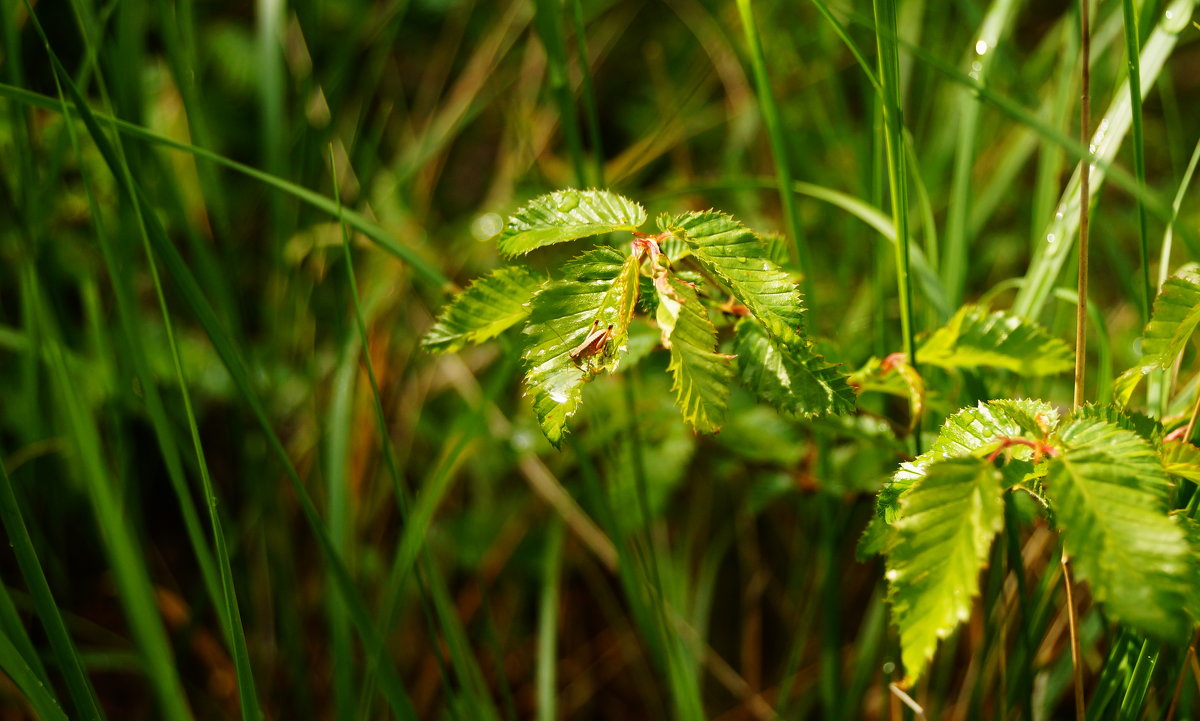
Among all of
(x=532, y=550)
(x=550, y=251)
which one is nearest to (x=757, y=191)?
(x=550, y=251)

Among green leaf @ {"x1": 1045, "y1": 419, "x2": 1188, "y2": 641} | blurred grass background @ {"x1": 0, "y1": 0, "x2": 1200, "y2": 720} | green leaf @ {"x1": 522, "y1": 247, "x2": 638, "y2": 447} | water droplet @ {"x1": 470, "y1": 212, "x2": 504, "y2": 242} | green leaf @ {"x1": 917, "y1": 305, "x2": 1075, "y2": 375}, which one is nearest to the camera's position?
green leaf @ {"x1": 1045, "y1": 419, "x2": 1188, "y2": 641}

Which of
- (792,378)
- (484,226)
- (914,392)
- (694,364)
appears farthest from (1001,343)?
(484,226)

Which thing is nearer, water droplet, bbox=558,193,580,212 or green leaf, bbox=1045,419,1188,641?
green leaf, bbox=1045,419,1188,641

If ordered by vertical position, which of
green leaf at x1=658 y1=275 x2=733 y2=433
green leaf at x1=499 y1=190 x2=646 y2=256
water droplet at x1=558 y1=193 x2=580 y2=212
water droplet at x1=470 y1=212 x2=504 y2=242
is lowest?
green leaf at x1=658 y1=275 x2=733 y2=433

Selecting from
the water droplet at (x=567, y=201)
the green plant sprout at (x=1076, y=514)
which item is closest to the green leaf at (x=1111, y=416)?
the green plant sprout at (x=1076, y=514)

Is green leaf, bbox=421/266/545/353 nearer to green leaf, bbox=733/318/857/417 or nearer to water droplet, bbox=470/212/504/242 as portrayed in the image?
green leaf, bbox=733/318/857/417

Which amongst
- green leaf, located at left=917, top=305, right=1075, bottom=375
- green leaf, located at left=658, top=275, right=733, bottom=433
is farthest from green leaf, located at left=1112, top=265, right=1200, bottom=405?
green leaf, located at left=658, top=275, right=733, bottom=433

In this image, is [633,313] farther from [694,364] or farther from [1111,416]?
[1111,416]

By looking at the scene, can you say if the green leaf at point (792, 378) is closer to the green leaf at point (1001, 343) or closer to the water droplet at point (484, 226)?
the green leaf at point (1001, 343)
